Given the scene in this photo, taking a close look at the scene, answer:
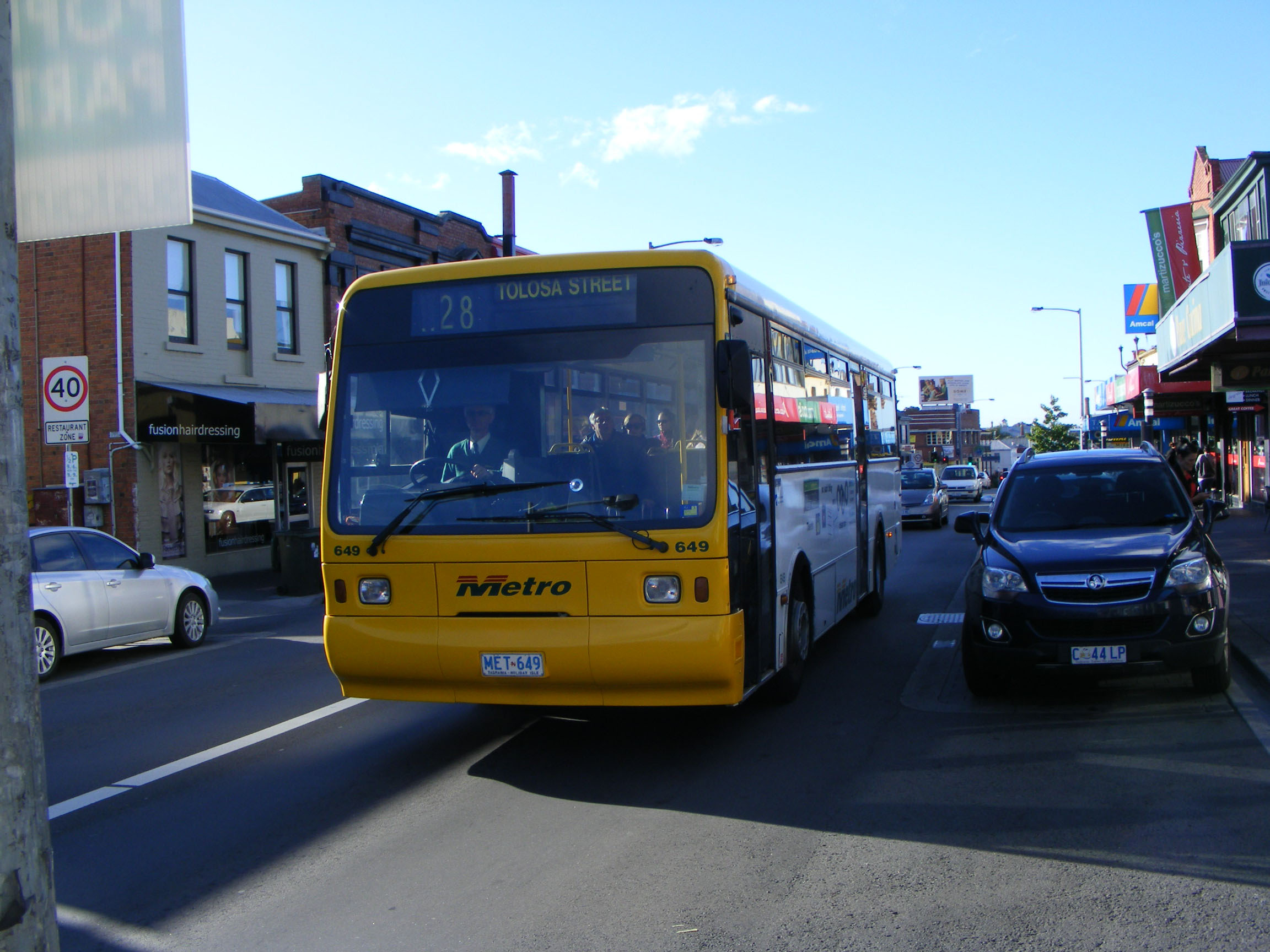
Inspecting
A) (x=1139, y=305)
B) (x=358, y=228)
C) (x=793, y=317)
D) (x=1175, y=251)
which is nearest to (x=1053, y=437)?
(x=1139, y=305)

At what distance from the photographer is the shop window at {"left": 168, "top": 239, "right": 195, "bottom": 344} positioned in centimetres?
2053

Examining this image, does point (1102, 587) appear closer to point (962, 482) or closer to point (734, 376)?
point (734, 376)

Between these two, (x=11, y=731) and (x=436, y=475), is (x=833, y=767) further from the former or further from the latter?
(x=11, y=731)

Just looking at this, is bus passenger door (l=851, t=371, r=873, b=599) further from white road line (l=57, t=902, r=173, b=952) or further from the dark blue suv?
white road line (l=57, t=902, r=173, b=952)

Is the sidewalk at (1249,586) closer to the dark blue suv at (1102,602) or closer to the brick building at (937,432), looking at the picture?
the dark blue suv at (1102,602)

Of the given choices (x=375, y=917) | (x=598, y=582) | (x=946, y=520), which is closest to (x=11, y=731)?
(x=375, y=917)

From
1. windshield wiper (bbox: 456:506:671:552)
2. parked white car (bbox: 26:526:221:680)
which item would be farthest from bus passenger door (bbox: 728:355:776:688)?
parked white car (bbox: 26:526:221:680)

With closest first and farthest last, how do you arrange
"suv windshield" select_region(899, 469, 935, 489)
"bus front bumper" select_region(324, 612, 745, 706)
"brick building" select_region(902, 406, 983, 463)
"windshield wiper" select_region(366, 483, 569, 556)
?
1. "bus front bumper" select_region(324, 612, 745, 706)
2. "windshield wiper" select_region(366, 483, 569, 556)
3. "suv windshield" select_region(899, 469, 935, 489)
4. "brick building" select_region(902, 406, 983, 463)

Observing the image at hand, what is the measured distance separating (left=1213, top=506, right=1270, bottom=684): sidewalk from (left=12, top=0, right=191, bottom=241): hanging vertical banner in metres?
7.89

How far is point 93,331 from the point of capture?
63.6ft

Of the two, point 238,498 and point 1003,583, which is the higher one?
point 238,498

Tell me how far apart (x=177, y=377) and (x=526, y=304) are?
1614 centimetres

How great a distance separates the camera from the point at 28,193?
8.70ft

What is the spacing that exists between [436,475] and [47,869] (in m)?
4.02
